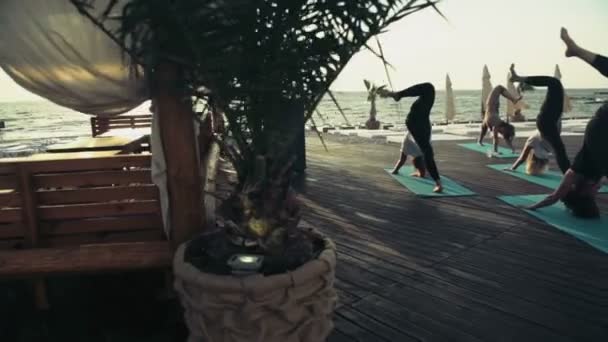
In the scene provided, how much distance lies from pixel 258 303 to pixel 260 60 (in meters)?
1.22

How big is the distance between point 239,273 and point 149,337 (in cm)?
105

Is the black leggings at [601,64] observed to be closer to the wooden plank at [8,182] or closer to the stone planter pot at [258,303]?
the stone planter pot at [258,303]

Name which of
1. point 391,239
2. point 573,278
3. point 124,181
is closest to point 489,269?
point 573,278

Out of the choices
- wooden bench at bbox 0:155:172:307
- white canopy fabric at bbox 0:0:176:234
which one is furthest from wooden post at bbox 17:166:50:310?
white canopy fabric at bbox 0:0:176:234

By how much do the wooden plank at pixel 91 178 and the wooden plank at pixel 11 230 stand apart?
0.36 m

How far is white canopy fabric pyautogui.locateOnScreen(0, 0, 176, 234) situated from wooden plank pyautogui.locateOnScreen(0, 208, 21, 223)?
847 millimetres

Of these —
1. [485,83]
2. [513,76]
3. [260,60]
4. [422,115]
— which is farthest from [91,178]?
[485,83]

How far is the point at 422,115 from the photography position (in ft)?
18.5

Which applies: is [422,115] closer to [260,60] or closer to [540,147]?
[540,147]

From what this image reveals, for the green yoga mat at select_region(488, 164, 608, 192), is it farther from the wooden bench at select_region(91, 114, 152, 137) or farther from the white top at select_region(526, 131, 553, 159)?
the wooden bench at select_region(91, 114, 152, 137)

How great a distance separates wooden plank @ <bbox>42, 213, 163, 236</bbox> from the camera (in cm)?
280

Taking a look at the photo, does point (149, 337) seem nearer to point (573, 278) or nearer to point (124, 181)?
point (124, 181)

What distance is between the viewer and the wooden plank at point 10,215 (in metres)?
2.71

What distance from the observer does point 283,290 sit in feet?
5.80
